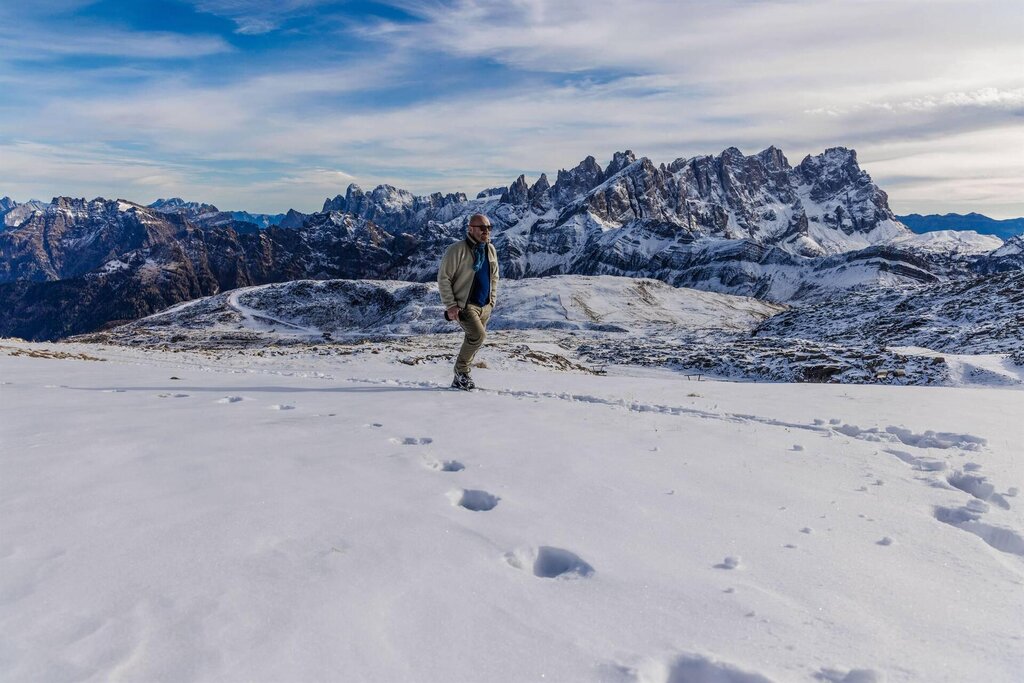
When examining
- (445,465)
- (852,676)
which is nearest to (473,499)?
(445,465)

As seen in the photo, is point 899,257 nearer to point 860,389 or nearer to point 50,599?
point 860,389

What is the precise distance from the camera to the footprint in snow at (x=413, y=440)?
6578 millimetres

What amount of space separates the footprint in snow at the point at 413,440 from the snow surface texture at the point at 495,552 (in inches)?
1.4

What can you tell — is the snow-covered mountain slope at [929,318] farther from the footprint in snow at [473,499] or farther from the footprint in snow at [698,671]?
the footprint in snow at [698,671]

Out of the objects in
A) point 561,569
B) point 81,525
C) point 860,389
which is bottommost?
point 860,389

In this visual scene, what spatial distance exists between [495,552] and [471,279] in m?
7.77

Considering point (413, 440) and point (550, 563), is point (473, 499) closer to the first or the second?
point (550, 563)

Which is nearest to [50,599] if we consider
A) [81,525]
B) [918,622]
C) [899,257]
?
[81,525]

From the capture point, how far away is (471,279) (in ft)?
36.1

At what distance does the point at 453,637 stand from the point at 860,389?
12.7 m

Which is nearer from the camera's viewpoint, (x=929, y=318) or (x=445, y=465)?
(x=445, y=465)

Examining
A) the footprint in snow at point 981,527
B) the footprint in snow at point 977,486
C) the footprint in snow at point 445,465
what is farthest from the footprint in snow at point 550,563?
the footprint in snow at point 977,486

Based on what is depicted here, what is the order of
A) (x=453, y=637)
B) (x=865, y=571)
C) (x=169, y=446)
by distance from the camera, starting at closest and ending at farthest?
(x=453, y=637), (x=865, y=571), (x=169, y=446)

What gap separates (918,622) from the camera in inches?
122
